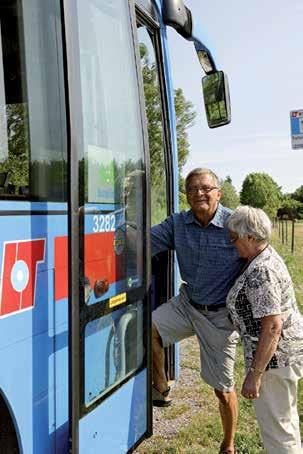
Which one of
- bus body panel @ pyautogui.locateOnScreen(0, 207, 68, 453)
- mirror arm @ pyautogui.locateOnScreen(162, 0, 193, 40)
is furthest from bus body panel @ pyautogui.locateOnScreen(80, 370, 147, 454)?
mirror arm @ pyautogui.locateOnScreen(162, 0, 193, 40)

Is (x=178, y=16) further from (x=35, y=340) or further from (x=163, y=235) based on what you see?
(x=35, y=340)

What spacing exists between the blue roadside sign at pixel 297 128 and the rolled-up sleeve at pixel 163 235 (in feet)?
15.8

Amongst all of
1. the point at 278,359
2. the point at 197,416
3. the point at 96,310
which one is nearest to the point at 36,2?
the point at 96,310

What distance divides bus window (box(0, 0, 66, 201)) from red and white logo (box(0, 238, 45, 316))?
23 cm

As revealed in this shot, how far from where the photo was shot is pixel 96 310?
8.46ft

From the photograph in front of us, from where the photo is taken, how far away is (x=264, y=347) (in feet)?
9.73

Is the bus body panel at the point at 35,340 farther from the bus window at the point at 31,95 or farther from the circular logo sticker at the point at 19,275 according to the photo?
the bus window at the point at 31,95

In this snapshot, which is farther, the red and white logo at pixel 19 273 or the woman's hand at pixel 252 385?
the woman's hand at pixel 252 385

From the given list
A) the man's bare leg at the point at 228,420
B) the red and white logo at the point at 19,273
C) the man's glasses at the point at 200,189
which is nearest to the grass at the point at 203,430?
the man's bare leg at the point at 228,420

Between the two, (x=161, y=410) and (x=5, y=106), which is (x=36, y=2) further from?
(x=161, y=410)

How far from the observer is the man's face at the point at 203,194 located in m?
3.71

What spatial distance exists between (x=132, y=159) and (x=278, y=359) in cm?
139

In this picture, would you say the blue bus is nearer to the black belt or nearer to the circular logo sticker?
the circular logo sticker

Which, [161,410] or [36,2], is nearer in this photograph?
[36,2]
